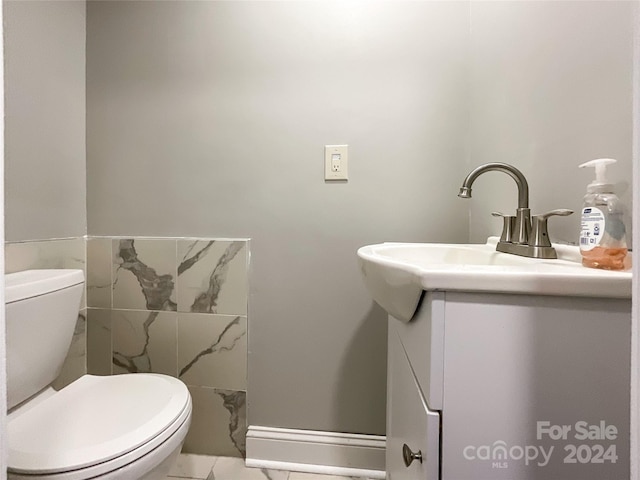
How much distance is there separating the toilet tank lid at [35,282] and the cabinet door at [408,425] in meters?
0.93

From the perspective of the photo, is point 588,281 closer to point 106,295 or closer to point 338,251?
point 338,251

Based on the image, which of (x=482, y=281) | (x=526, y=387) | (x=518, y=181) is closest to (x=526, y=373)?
(x=526, y=387)

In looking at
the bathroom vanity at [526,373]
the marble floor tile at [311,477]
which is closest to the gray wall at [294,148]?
the marble floor tile at [311,477]

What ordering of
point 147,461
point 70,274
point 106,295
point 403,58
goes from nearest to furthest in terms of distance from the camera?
point 147,461
point 70,274
point 403,58
point 106,295

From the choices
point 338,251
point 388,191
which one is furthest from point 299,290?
point 388,191

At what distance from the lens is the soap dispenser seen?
0.54 m

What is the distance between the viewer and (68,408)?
0.87m

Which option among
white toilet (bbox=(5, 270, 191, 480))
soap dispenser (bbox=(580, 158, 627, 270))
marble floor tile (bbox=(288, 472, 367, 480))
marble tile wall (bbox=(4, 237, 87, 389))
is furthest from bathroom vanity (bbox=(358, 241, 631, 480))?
marble tile wall (bbox=(4, 237, 87, 389))

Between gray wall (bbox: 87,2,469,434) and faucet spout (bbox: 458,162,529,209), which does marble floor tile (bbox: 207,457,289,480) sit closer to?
gray wall (bbox: 87,2,469,434)

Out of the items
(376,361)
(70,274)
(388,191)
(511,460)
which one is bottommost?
(376,361)

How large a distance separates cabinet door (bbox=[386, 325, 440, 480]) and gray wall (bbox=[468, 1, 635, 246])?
0.46 metres

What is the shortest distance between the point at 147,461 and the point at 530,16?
4.60 feet

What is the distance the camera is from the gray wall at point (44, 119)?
3.40ft

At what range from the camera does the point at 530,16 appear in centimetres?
89
